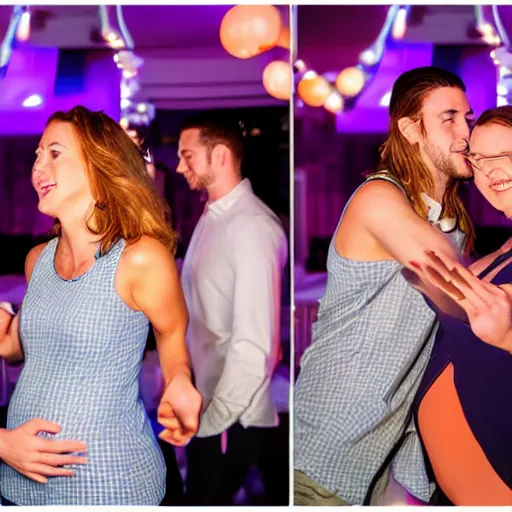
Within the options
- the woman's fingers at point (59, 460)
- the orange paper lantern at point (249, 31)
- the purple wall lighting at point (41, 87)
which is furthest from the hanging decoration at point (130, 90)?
the woman's fingers at point (59, 460)

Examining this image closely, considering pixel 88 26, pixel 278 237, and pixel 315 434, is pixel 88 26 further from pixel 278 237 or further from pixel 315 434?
pixel 315 434

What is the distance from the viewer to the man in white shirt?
98.8 inches

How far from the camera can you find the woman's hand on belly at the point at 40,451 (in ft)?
8.08

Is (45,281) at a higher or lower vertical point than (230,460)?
higher

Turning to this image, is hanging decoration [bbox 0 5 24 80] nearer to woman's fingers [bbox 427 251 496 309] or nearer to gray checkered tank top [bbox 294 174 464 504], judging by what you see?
gray checkered tank top [bbox 294 174 464 504]

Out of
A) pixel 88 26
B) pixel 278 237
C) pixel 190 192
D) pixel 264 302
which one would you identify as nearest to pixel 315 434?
pixel 264 302

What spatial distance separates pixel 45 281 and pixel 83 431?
53cm

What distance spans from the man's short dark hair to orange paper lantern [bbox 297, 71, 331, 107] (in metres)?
0.25

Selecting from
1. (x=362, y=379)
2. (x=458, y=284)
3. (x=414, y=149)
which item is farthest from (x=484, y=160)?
(x=362, y=379)

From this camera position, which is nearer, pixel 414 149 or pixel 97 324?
pixel 97 324

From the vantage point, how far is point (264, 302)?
253 cm

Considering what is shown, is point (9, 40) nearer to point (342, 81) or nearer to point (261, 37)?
point (261, 37)

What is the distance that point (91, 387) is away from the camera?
244cm

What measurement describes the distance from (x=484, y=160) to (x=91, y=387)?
157 centimetres
